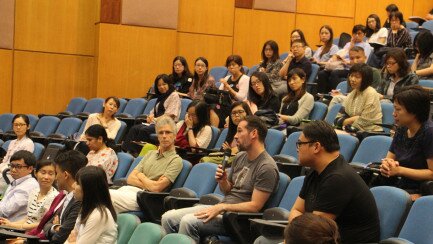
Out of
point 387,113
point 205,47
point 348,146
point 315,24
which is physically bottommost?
point 348,146

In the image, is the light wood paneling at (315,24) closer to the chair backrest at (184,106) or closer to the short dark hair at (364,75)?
the chair backrest at (184,106)

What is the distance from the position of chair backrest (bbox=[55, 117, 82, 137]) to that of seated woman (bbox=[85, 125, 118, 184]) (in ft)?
6.17

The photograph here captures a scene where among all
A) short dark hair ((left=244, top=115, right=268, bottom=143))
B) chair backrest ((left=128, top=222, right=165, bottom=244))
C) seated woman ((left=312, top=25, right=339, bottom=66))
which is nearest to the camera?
chair backrest ((left=128, top=222, right=165, bottom=244))

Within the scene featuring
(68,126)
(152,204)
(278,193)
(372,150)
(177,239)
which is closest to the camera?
(177,239)

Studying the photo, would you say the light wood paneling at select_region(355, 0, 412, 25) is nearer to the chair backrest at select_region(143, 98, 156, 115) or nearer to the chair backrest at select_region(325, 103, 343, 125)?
the chair backrest at select_region(143, 98, 156, 115)

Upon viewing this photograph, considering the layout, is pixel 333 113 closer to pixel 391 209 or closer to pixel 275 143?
pixel 275 143

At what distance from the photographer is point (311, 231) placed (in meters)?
1.84

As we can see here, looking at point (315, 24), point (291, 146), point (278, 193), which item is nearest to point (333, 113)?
point (291, 146)

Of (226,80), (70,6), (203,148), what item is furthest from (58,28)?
(203,148)

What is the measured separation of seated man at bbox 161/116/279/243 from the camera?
13.2ft

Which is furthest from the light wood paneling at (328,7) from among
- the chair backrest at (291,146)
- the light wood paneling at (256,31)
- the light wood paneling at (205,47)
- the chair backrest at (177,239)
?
the chair backrest at (177,239)

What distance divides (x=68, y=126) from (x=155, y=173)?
281 cm

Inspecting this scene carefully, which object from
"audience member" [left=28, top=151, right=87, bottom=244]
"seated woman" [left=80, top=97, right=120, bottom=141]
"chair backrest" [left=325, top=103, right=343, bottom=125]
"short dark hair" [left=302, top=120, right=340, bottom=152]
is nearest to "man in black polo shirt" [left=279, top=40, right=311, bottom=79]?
"chair backrest" [left=325, top=103, right=343, bottom=125]

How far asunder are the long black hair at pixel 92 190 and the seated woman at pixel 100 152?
161 cm
